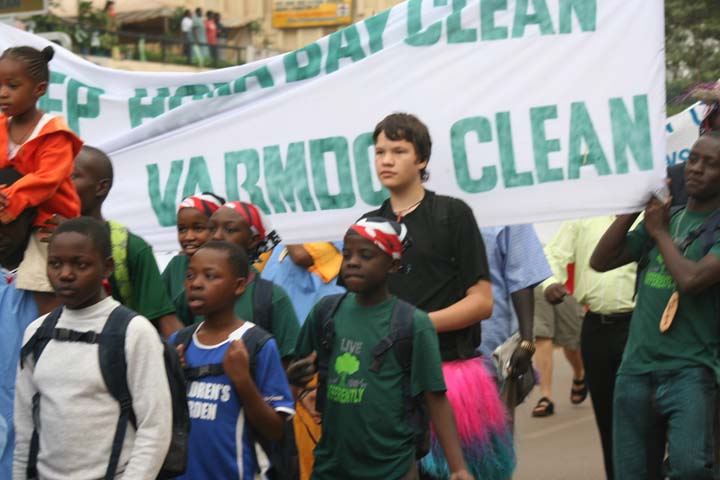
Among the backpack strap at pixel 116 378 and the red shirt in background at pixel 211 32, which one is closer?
the backpack strap at pixel 116 378

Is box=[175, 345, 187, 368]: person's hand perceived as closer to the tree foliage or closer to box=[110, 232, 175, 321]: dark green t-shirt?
box=[110, 232, 175, 321]: dark green t-shirt

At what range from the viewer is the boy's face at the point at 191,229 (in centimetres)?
611

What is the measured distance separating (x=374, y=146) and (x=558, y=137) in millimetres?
776

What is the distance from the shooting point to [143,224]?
679cm

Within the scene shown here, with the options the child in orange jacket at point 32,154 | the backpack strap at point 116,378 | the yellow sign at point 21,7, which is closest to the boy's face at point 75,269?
the backpack strap at point 116,378

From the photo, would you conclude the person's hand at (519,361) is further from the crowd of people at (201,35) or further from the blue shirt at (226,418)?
the crowd of people at (201,35)

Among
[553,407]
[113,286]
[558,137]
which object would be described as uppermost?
[558,137]

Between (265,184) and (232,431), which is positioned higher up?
(265,184)

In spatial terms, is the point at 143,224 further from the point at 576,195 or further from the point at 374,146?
the point at 576,195

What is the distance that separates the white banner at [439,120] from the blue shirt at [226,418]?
1.40 m

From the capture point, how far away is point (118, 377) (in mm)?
4504

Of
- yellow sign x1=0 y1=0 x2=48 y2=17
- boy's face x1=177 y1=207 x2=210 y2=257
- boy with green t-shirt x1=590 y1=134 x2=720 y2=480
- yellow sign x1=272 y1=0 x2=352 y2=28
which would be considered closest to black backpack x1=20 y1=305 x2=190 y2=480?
boy's face x1=177 y1=207 x2=210 y2=257

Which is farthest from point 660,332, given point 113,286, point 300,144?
point 113,286

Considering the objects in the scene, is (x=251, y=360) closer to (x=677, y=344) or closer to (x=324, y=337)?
(x=324, y=337)
